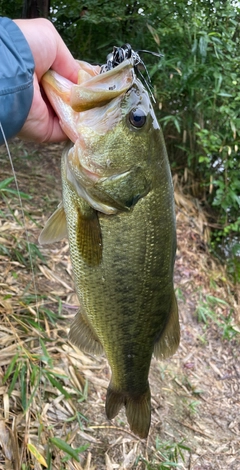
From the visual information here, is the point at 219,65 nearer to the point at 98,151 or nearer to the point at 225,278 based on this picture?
the point at 225,278

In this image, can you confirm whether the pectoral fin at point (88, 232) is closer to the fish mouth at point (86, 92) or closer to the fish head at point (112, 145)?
the fish head at point (112, 145)

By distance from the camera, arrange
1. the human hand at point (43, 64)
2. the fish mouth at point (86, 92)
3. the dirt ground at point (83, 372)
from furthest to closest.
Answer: the dirt ground at point (83, 372), the human hand at point (43, 64), the fish mouth at point (86, 92)

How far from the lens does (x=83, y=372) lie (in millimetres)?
2658

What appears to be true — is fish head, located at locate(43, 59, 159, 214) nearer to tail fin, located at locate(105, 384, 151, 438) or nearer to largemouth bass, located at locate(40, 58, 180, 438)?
largemouth bass, located at locate(40, 58, 180, 438)

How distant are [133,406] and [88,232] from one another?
80cm

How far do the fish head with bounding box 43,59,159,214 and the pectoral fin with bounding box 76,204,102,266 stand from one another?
0.14 feet

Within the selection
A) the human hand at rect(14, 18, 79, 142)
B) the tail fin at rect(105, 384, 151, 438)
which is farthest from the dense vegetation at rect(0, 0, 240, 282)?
the tail fin at rect(105, 384, 151, 438)

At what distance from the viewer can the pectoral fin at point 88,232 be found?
1473 mm

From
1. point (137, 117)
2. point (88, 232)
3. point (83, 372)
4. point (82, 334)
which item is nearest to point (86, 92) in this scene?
point (137, 117)

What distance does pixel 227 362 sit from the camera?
3889mm

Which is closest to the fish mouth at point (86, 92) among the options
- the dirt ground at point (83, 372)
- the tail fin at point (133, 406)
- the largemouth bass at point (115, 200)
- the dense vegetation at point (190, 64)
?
the largemouth bass at point (115, 200)

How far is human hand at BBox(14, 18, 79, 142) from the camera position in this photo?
62.1 inches

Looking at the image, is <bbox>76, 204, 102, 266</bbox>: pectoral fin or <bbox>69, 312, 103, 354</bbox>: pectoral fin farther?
<bbox>69, 312, 103, 354</bbox>: pectoral fin

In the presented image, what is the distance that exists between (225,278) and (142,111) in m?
3.53
